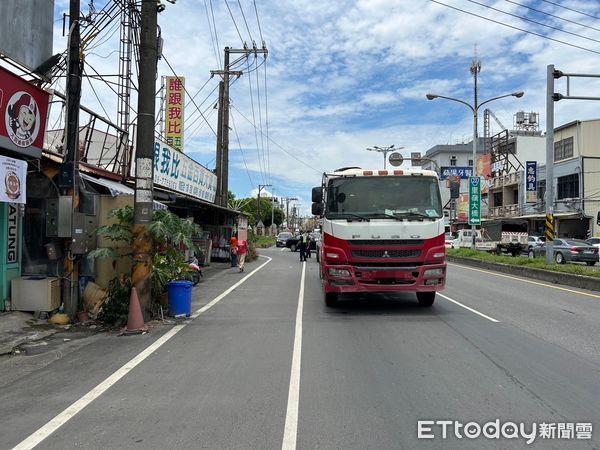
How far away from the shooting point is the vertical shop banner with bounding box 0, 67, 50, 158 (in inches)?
336

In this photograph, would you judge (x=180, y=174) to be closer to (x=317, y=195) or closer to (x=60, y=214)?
(x=317, y=195)

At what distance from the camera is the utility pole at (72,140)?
9203mm

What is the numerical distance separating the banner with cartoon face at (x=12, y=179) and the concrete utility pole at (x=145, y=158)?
1916mm

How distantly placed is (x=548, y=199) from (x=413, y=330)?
12569 millimetres

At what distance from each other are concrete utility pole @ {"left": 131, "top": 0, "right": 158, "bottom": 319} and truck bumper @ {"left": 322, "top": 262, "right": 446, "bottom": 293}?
364 cm

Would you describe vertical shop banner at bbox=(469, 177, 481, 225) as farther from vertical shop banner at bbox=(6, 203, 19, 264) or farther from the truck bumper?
vertical shop banner at bbox=(6, 203, 19, 264)

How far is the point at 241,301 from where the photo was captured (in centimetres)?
1238

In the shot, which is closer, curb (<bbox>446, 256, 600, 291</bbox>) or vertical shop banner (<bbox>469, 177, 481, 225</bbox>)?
curb (<bbox>446, 256, 600, 291</bbox>)

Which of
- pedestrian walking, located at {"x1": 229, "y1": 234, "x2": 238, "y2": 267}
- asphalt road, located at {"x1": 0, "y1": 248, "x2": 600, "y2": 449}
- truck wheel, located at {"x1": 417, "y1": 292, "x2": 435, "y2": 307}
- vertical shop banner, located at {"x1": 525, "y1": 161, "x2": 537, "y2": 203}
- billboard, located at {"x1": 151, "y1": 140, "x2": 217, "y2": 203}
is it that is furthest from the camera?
vertical shop banner, located at {"x1": 525, "y1": 161, "x2": 537, "y2": 203}

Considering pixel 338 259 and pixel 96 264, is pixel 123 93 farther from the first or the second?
pixel 338 259

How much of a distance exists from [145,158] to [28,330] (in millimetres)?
3630

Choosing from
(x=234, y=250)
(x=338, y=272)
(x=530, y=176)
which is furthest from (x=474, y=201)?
(x=338, y=272)

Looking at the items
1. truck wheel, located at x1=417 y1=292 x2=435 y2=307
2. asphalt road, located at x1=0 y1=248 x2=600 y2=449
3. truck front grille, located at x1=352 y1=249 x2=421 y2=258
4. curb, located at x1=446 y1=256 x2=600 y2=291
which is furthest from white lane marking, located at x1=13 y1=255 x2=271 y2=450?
curb, located at x1=446 y1=256 x2=600 y2=291

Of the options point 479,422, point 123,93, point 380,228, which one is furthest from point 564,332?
point 123,93
